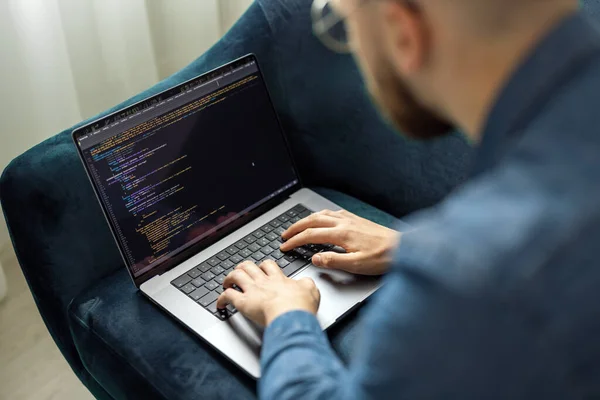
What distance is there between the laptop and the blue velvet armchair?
0.17 ft

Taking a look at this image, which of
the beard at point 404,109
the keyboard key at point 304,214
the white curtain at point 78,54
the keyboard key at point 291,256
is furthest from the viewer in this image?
the white curtain at point 78,54

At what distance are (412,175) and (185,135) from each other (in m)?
0.43

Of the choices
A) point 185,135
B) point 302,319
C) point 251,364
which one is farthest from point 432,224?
point 185,135

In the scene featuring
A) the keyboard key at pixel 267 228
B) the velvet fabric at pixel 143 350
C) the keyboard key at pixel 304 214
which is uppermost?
→ the keyboard key at pixel 267 228

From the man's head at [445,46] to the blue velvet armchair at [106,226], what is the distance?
438 millimetres

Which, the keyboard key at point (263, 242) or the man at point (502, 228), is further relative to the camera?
the keyboard key at point (263, 242)

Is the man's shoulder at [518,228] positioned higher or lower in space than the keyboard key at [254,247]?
higher

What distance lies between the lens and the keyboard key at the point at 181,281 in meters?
1.02

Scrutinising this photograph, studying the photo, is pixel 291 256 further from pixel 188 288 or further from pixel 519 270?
pixel 519 270

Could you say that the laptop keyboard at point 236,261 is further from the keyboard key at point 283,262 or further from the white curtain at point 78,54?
the white curtain at point 78,54

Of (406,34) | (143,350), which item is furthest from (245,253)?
(406,34)

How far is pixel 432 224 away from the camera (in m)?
0.53

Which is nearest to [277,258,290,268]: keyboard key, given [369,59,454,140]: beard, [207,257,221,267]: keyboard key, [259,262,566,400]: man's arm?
[207,257,221,267]: keyboard key

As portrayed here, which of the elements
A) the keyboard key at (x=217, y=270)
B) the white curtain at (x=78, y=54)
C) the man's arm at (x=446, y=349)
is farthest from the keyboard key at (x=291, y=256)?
the white curtain at (x=78, y=54)
